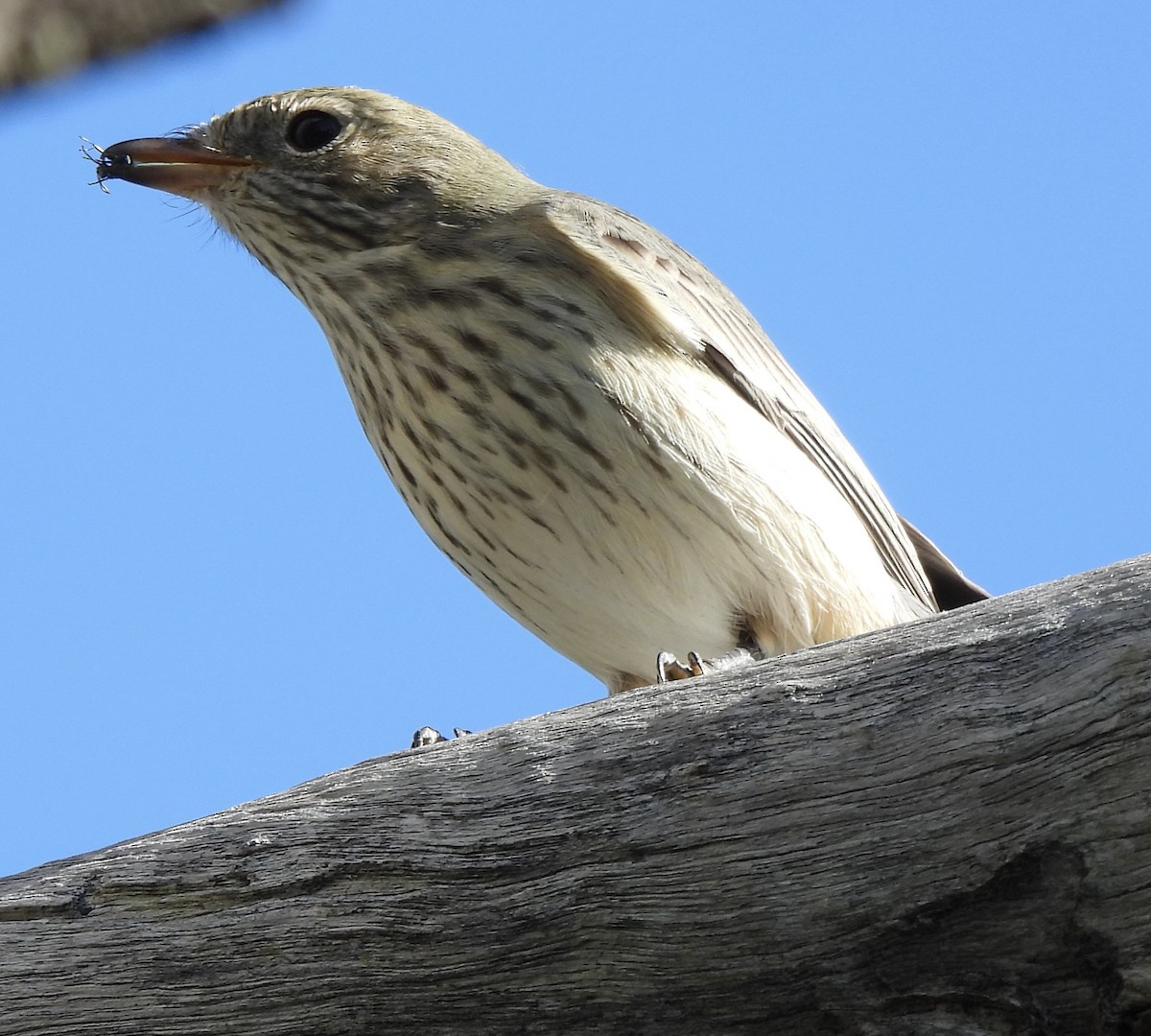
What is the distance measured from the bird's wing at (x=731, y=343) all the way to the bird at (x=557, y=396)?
0.04 ft

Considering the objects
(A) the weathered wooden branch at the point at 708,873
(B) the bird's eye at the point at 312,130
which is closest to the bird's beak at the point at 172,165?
(B) the bird's eye at the point at 312,130

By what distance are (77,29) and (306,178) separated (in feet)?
14.2

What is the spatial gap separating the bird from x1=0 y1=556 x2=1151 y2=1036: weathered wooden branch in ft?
5.10

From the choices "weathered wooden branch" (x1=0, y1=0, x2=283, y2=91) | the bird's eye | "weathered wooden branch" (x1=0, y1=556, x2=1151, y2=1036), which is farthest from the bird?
"weathered wooden branch" (x1=0, y1=0, x2=283, y2=91)

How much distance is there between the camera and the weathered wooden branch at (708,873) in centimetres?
244

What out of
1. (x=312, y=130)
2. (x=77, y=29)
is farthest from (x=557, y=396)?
(x=77, y=29)

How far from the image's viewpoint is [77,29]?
1.21m

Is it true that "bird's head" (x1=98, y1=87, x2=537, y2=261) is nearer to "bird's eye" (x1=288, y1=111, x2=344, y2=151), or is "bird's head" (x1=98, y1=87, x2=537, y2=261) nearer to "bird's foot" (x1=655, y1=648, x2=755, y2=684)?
"bird's eye" (x1=288, y1=111, x2=344, y2=151)

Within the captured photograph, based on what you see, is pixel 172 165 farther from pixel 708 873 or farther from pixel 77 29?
pixel 77 29

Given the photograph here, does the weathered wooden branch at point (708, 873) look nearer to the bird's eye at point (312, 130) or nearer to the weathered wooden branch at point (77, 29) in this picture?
the weathered wooden branch at point (77, 29)

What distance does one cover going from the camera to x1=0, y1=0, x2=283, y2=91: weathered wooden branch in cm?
118

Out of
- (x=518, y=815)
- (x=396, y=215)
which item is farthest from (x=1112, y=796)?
(x=396, y=215)

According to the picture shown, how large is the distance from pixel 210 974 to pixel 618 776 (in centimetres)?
→ 90

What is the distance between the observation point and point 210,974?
2.89 metres
